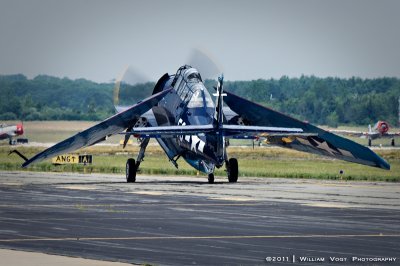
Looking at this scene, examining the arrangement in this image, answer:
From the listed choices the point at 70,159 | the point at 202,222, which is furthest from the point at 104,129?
the point at 202,222

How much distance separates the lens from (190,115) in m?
55.5

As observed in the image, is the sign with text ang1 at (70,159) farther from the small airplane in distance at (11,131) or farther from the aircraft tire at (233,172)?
the small airplane in distance at (11,131)

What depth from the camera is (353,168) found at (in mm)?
69500

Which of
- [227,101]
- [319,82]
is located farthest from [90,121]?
[227,101]

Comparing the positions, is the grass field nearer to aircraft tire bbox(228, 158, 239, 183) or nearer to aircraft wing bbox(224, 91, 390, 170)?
aircraft wing bbox(224, 91, 390, 170)

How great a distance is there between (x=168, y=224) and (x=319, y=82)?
395 ft

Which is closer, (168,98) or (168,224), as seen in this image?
(168,224)

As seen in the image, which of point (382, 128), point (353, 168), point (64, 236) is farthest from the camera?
point (382, 128)

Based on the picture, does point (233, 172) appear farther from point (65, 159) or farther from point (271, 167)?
point (65, 159)

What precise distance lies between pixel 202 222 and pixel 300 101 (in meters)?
109

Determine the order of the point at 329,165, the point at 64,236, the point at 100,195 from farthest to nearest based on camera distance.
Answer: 1. the point at 329,165
2. the point at 100,195
3. the point at 64,236

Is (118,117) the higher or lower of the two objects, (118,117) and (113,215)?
the higher

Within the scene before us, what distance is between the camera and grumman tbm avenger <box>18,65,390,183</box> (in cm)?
5150

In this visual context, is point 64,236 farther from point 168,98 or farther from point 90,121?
point 90,121
